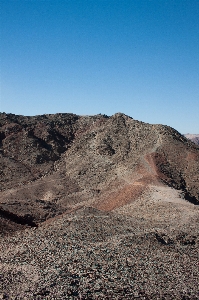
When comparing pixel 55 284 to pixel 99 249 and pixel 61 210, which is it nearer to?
pixel 99 249

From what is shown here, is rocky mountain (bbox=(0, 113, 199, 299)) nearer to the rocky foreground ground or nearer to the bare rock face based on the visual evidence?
the rocky foreground ground

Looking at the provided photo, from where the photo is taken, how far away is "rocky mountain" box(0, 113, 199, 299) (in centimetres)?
1181

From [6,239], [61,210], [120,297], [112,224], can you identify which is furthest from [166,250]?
[61,210]

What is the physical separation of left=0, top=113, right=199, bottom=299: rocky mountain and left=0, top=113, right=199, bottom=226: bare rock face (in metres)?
0.14

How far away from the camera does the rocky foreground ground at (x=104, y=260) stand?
11.0m

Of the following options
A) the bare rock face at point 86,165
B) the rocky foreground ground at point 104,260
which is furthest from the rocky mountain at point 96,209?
the bare rock face at point 86,165

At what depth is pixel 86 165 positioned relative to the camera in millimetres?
45188

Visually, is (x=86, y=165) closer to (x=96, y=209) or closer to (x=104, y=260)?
(x=96, y=209)

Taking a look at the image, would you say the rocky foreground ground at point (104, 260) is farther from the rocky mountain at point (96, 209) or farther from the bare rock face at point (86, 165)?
the bare rock face at point (86, 165)

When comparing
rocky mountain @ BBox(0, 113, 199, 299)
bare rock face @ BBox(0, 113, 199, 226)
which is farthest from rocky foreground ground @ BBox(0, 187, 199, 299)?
bare rock face @ BBox(0, 113, 199, 226)

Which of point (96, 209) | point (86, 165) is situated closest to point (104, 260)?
point (96, 209)

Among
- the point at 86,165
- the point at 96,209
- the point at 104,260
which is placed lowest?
the point at 104,260

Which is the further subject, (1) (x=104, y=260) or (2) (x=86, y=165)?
(2) (x=86, y=165)

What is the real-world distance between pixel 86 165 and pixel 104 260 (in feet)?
104
